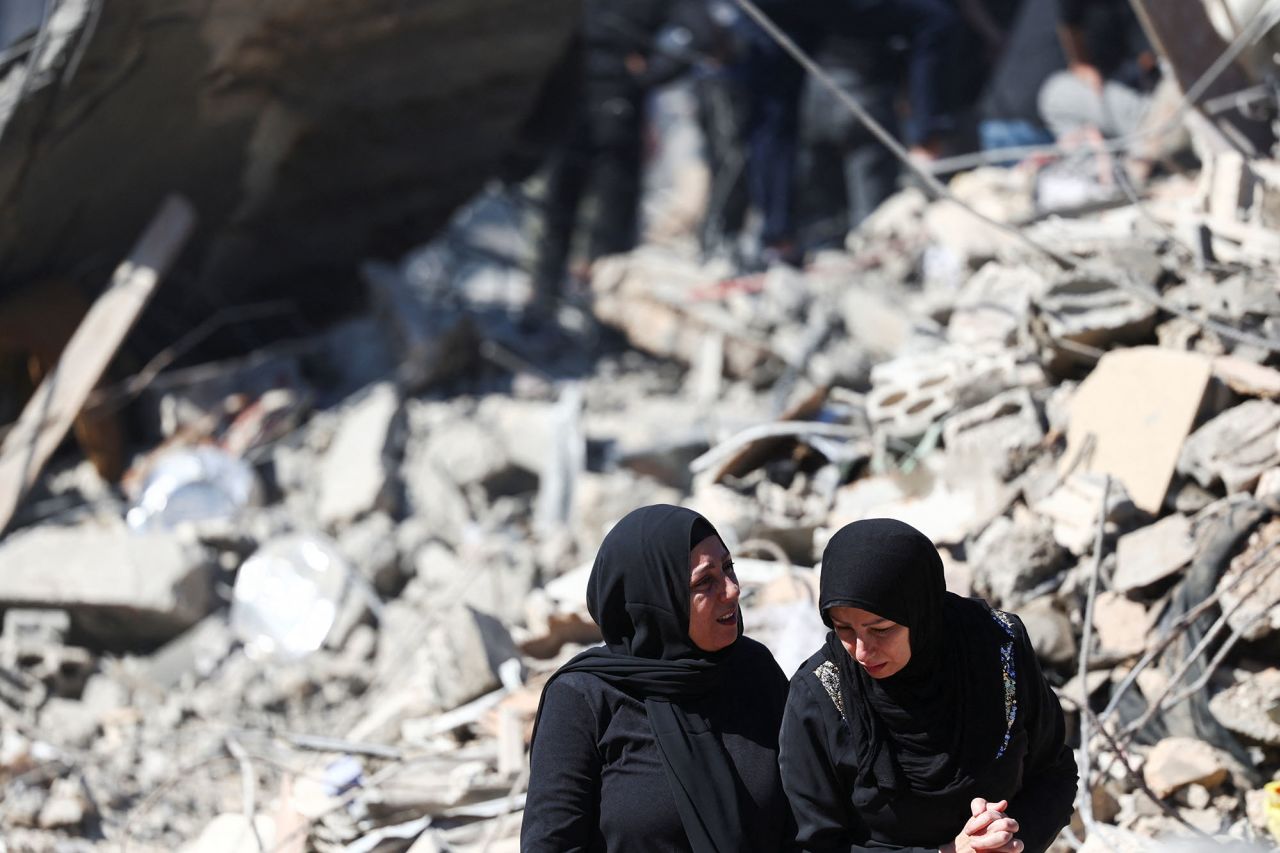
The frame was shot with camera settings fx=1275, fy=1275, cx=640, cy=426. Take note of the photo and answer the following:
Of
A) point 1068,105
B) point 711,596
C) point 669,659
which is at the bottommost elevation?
point 1068,105

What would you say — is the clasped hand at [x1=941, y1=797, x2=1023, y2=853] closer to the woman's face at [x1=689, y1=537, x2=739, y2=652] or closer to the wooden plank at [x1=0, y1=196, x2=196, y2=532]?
the woman's face at [x1=689, y1=537, x2=739, y2=652]

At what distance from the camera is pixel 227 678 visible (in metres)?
5.23

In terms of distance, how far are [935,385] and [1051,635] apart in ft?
4.83

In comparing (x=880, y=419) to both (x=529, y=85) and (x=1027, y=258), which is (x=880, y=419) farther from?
(x=529, y=85)

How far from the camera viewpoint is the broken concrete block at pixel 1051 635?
3.46 meters

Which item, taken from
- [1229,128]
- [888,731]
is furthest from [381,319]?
[888,731]

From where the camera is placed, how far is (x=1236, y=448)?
367 centimetres

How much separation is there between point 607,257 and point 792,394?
3.16m

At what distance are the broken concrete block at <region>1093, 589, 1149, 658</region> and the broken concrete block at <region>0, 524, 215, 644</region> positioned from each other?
3681mm

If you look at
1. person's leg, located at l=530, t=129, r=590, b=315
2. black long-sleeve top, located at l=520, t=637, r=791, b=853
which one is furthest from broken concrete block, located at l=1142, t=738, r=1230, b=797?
person's leg, located at l=530, t=129, r=590, b=315

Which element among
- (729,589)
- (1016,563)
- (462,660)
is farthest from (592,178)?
(729,589)

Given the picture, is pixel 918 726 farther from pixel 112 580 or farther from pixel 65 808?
pixel 112 580

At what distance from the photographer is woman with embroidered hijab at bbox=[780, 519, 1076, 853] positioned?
85.0 inches

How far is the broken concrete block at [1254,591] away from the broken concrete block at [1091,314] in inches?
41.8
